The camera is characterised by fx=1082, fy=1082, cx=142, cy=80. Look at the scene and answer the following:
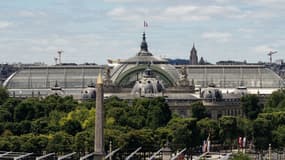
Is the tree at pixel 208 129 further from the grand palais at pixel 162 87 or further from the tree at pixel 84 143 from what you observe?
the grand palais at pixel 162 87

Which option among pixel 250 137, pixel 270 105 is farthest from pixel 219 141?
pixel 270 105

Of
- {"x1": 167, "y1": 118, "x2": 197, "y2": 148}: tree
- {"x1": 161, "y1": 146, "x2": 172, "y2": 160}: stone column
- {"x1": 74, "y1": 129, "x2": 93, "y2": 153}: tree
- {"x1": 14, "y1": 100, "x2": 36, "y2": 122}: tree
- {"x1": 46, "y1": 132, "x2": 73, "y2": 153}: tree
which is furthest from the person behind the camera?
{"x1": 14, "y1": 100, "x2": 36, "y2": 122}: tree

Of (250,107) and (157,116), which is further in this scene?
(250,107)

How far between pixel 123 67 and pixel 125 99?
31.2 meters

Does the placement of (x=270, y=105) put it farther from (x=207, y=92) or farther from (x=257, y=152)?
(x=257, y=152)

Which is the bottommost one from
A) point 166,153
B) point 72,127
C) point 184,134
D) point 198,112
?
point 166,153

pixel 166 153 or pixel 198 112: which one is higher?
pixel 198 112

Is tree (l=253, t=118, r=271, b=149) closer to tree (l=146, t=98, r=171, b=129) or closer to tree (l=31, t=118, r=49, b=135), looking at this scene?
tree (l=146, t=98, r=171, b=129)

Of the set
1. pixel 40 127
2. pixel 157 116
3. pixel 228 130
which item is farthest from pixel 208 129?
pixel 40 127

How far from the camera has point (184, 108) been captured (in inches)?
6152

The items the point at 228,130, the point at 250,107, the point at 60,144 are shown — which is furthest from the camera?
the point at 250,107

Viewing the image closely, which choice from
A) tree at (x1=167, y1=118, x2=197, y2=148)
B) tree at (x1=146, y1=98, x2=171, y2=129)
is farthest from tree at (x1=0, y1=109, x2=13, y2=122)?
tree at (x1=167, y1=118, x2=197, y2=148)

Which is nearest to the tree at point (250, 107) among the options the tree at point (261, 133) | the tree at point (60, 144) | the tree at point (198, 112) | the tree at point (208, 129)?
the tree at point (198, 112)

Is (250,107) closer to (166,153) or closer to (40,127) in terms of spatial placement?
(40,127)
